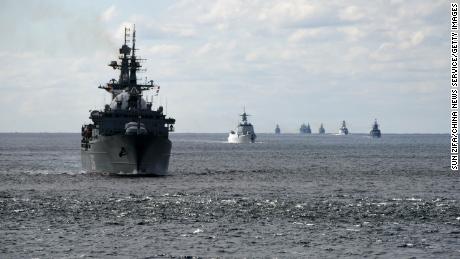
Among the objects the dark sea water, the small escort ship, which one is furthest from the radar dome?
the dark sea water

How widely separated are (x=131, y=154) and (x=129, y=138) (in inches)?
78.3

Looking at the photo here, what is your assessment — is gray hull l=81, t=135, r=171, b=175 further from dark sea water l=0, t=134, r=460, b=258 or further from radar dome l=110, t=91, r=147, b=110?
radar dome l=110, t=91, r=147, b=110

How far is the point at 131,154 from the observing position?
251ft

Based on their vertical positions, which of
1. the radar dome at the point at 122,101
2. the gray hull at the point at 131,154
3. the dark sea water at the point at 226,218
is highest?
the radar dome at the point at 122,101

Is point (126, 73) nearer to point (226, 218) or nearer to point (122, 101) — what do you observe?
point (122, 101)

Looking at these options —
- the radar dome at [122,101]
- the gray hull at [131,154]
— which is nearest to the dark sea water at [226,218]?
the gray hull at [131,154]

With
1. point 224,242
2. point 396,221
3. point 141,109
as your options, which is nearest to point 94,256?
point 224,242

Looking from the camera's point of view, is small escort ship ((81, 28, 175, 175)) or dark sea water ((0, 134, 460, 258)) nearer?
dark sea water ((0, 134, 460, 258))

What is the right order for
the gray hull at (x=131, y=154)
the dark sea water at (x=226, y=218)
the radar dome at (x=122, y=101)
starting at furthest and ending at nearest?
the radar dome at (x=122, y=101) < the gray hull at (x=131, y=154) < the dark sea water at (x=226, y=218)

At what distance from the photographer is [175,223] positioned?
4275 cm

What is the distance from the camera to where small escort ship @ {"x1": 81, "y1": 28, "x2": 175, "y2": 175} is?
76312 millimetres

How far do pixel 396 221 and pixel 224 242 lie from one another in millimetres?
12054

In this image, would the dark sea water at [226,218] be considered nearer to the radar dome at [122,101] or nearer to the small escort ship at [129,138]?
the small escort ship at [129,138]

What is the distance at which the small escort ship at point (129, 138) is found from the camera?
250 ft
